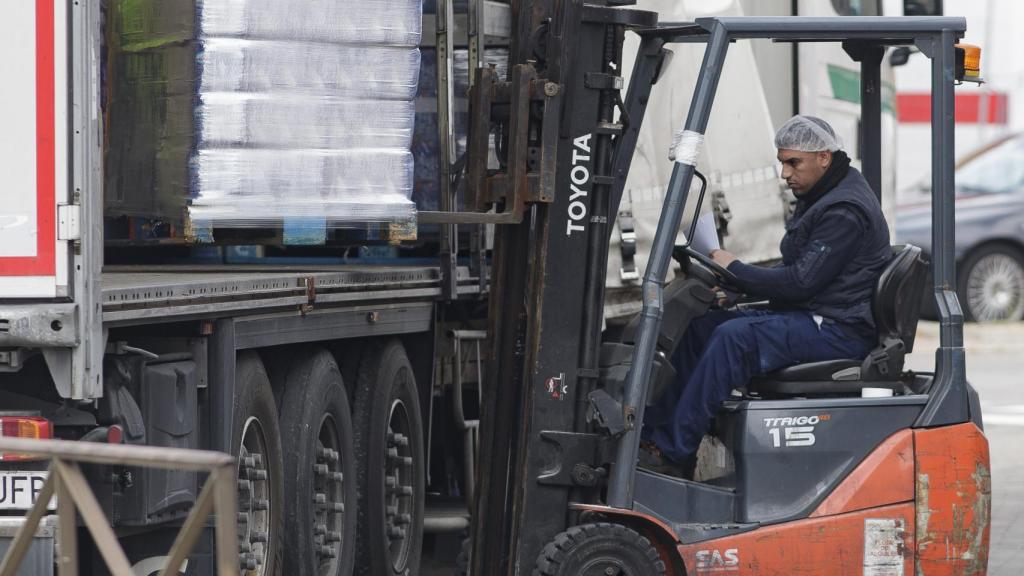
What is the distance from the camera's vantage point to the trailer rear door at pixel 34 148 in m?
4.78

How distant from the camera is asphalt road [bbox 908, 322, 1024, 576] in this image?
8.66 m

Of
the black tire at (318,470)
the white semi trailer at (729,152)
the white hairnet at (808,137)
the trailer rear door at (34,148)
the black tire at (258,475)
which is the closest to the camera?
the trailer rear door at (34,148)

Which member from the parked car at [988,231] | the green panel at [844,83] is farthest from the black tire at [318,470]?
the parked car at [988,231]

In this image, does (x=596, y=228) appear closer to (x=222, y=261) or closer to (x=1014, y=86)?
(x=222, y=261)

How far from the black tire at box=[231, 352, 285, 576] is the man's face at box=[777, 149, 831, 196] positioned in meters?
2.13

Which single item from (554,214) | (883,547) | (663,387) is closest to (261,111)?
(554,214)

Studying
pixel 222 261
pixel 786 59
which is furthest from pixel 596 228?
pixel 786 59

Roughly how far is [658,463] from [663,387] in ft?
1.10

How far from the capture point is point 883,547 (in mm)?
6020

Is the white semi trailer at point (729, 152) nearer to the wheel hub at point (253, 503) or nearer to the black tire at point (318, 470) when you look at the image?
the black tire at point (318, 470)

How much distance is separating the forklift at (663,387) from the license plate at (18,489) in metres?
1.87

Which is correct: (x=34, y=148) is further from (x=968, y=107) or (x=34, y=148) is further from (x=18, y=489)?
(x=968, y=107)

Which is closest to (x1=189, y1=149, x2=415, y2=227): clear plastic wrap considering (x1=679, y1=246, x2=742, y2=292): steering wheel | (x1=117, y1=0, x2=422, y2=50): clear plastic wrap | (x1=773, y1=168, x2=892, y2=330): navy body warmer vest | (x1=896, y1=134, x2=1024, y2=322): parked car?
(x1=117, y1=0, x2=422, y2=50): clear plastic wrap

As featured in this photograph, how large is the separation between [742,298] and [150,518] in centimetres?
288
